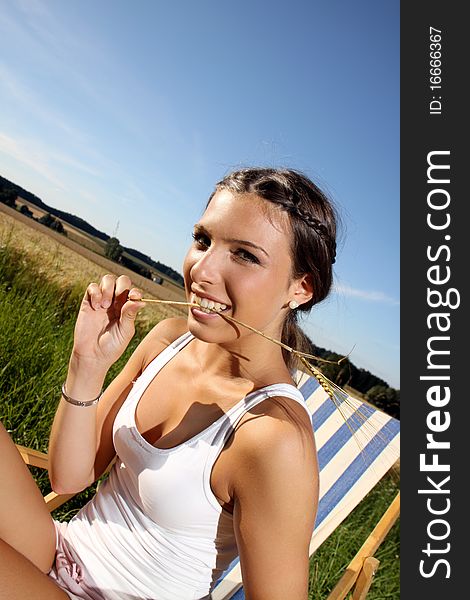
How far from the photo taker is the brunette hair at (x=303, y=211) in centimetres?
179

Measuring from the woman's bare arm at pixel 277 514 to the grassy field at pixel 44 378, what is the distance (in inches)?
89.9

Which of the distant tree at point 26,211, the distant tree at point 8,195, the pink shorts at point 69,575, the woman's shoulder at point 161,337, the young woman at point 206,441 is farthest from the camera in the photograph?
the distant tree at point 8,195

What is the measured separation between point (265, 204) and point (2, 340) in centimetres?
339

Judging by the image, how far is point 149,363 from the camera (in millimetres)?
2283

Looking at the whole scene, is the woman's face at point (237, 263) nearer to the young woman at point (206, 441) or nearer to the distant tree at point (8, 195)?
the young woman at point (206, 441)

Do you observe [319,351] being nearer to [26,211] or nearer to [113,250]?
[113,250]

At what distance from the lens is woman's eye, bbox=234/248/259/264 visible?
5.63 feet

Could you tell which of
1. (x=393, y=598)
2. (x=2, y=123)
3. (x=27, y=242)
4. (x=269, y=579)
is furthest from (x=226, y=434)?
(x=2, y=123)

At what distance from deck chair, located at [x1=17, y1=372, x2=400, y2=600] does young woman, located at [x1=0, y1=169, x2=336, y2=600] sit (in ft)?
2.97

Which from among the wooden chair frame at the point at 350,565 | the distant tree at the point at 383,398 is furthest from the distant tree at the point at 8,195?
the wooden chair frame at the point at 350,565

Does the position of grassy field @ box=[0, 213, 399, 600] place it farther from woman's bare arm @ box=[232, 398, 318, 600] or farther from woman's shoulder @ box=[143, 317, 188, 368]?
woman's bare arm @ box=[232, 398, 318, 600]

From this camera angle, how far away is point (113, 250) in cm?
1512

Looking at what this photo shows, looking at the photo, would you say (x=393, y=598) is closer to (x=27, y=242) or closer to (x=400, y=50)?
(x=400, y=50)

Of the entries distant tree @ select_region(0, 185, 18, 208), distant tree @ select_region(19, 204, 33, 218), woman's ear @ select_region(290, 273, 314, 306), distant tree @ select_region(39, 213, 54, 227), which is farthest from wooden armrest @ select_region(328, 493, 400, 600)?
distant tree @ select_region(0, 185, 18, 208)
